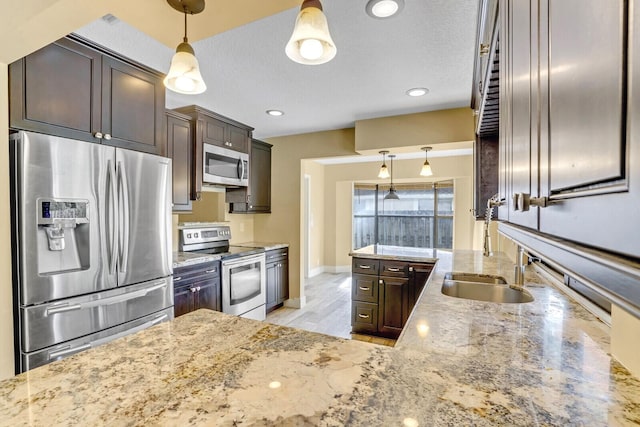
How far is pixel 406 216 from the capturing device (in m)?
6.88

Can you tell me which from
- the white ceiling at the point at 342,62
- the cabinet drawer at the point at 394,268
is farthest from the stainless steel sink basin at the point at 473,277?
the white ceiling at the point at 342,62

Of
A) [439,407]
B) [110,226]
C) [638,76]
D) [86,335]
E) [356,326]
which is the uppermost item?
[638,76]

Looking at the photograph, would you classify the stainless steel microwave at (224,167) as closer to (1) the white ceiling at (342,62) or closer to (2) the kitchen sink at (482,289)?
(1) the white ceiling at (342,62)

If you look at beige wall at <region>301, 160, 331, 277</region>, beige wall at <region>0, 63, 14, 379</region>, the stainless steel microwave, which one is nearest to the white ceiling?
the stainless steel microwave

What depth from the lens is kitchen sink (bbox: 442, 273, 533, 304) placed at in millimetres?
1837

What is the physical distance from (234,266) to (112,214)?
1.56m

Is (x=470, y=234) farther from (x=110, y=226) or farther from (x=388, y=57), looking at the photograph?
(x=110, y=226)

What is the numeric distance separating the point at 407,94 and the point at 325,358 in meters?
2.64

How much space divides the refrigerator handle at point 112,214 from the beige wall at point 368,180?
4.29 meters

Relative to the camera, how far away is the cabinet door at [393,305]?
3182 millimetres

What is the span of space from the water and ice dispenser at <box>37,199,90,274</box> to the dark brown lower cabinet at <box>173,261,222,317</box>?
3.08 ft

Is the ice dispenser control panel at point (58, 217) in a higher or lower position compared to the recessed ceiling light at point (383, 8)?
lower

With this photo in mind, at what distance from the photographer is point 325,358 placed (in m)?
0.79

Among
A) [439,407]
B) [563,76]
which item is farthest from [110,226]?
[563,76]
